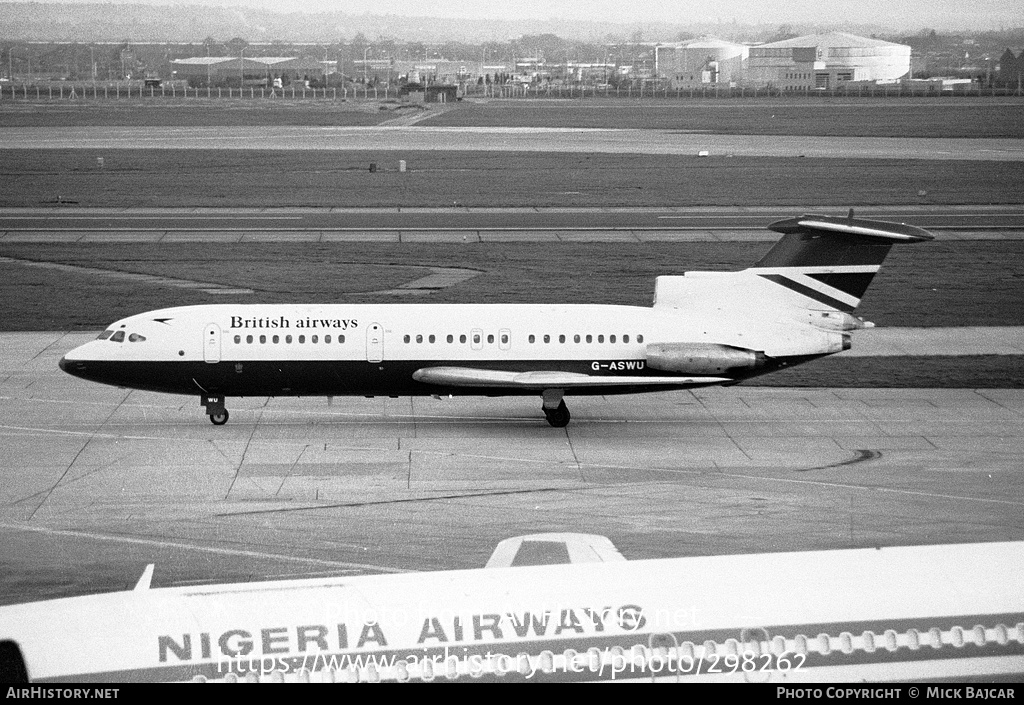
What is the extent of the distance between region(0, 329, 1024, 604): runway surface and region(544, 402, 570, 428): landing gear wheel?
1.18 ft

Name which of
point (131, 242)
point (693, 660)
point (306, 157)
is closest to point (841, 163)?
point (306, 157)

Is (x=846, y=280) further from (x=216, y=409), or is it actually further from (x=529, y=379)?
(x=216, y=409)

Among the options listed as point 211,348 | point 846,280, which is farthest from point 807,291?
point 211,348

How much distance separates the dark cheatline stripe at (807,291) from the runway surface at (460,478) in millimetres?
3416

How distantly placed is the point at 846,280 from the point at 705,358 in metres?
4.53

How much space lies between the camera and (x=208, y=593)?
42.7 feet

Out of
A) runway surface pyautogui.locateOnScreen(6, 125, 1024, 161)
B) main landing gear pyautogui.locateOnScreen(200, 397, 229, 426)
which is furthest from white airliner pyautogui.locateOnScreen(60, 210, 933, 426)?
runway surface pyautogui.locateOnScreen(6, 125, 1024, 161)

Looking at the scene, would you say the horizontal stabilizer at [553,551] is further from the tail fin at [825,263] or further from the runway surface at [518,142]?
the runway surface at [518,142]

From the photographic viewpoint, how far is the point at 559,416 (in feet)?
116

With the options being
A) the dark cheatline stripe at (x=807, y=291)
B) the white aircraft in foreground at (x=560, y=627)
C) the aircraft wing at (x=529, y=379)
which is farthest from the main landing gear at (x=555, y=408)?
the white aircraft in foreground at (x=560, y=627)

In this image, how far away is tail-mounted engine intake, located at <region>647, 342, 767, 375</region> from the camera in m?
34.3

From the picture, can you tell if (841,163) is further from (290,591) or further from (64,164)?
(290,591)

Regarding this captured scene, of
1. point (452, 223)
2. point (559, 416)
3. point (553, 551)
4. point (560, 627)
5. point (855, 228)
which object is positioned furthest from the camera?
point (452, 223)
